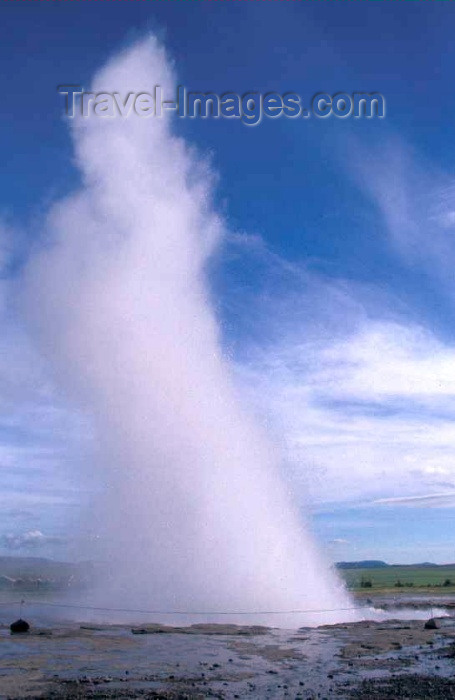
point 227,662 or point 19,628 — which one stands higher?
point 227,662

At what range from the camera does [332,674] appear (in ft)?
67.1

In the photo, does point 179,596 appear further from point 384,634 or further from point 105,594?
point 384,634

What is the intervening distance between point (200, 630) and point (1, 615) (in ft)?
62.9

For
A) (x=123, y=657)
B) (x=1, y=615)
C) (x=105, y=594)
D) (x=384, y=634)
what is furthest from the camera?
(x=105, y=594)

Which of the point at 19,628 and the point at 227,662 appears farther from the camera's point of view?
the point at 19,628

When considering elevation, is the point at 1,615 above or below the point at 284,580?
below

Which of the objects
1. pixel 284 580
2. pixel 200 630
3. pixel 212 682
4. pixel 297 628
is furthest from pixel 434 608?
pixel 212 682

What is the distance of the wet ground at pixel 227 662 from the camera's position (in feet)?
58.3

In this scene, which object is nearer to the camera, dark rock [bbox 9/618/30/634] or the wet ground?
the wet ground

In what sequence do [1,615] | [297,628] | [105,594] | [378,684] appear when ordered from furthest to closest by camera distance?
[105,594], [1,615], [297,628], [378,684]

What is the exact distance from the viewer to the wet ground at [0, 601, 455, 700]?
17.8 metres

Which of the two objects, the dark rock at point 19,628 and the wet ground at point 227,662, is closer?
the wet ground at point 227,662

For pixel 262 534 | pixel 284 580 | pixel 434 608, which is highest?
pixel 262 534

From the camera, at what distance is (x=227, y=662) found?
2292 centimetres
